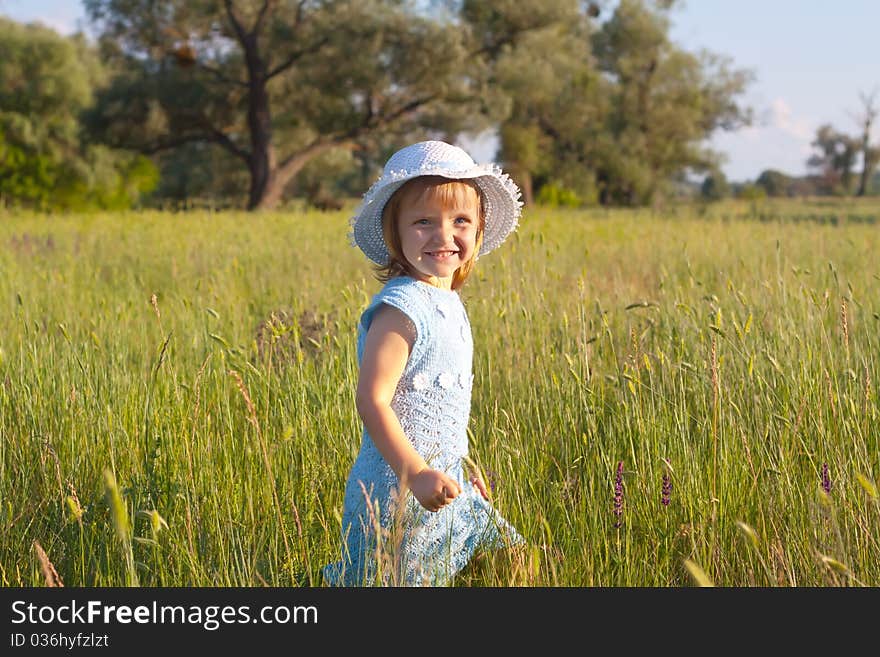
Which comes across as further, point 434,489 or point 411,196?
point 411,196

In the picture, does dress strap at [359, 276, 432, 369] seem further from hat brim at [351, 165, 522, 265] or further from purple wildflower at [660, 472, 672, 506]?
purple wildflower at [660, 472, 672, 506]

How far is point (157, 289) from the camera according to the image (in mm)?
6219

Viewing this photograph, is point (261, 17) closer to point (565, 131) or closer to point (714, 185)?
point (565, 131)

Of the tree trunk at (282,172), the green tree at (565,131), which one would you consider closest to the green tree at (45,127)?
the tree trunk at (282,172)

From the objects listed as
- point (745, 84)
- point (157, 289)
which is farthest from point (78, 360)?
point (745, 84)

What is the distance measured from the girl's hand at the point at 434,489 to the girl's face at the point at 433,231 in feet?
1.75

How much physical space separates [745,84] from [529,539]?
41.1 meters

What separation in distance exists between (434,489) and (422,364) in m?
0.38

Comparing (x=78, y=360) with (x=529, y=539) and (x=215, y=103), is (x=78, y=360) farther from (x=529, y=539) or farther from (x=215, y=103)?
(x=215, y=103)

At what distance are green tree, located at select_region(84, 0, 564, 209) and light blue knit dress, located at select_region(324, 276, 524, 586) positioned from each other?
21004mm

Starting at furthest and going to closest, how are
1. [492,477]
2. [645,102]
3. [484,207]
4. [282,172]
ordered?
[645,102] → [282,172] → [492,477] → [484,207]

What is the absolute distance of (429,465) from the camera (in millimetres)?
1975

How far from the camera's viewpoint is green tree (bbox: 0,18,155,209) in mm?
27969

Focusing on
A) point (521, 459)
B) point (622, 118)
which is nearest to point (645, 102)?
point (622, 118)
